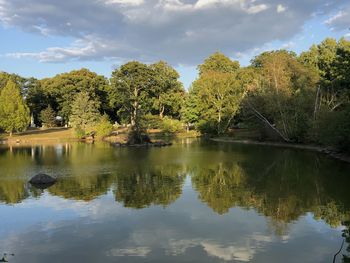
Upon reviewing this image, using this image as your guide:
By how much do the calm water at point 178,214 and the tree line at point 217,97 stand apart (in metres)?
10.6

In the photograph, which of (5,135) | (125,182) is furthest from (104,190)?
(5,135)

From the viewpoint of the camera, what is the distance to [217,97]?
218 feet

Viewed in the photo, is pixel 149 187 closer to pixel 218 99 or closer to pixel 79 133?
pixel 218 99

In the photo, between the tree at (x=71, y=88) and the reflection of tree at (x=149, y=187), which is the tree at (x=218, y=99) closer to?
the tree at (x=71, y=88)

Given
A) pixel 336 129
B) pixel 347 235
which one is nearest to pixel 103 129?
pixel 336 129

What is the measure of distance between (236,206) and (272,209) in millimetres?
1593

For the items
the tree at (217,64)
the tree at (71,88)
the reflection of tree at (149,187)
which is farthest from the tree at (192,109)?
the reflection of tree at (149,187)

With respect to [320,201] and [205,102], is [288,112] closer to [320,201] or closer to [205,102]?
[205,102]

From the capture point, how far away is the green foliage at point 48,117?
276 ft

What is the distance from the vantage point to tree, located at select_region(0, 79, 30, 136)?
67000 millimetres

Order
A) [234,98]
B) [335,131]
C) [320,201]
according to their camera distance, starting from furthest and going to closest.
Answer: [234,98], [335,131], [320,201]

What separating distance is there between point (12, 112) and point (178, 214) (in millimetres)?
57890

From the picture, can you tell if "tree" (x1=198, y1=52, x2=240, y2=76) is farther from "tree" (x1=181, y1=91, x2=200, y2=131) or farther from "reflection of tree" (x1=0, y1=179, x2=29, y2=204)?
"reflection of tree" (x1=0, y1=179, x2=29, y2=204)

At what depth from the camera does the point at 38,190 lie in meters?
22.4
